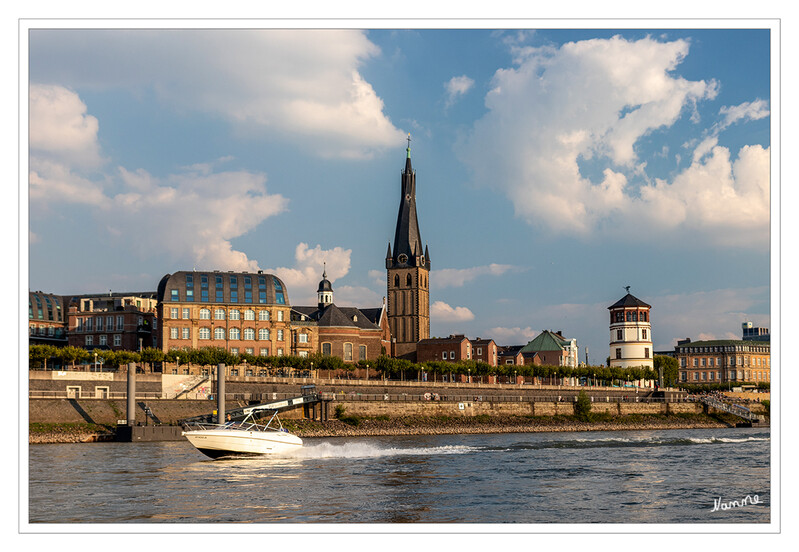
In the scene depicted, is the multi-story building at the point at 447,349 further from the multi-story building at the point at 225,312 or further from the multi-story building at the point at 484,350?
the multi-story building at the point at 225,312

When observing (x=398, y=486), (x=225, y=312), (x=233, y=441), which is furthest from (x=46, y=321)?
(x=398, y=486)

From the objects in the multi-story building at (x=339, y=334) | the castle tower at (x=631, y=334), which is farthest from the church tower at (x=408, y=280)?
the castle tower at (x=631, y=334)

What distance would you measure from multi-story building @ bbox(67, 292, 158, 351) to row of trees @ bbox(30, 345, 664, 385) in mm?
12807

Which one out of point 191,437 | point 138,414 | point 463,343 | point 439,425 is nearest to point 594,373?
point 463,343

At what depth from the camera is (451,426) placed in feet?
332

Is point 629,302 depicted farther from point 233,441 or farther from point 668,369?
point 233,441

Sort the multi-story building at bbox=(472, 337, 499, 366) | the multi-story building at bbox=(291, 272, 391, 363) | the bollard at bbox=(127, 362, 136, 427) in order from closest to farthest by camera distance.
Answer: the bollard at bbox=(127, 362, 136, 427) → the multi-story building at bbox=(291, 272, 391, 363) → the multi-story building at bbox=(472, 337, 499, 366)

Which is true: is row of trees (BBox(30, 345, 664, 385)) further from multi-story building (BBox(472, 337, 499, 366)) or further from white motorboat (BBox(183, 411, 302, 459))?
white motorboat (BBox(183, 411, 302, 459))

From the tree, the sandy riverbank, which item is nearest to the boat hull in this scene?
the sandy riverbank

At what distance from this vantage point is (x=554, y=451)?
65.2 metres

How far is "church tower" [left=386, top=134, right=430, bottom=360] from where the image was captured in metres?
184

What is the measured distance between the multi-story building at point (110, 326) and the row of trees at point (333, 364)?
1281 centimetres
